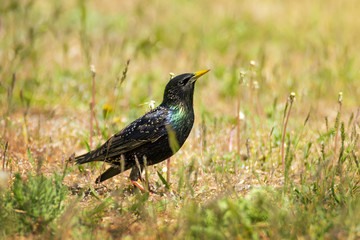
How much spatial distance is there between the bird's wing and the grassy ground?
226 mm

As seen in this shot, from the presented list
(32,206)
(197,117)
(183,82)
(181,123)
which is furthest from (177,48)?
(32,206)

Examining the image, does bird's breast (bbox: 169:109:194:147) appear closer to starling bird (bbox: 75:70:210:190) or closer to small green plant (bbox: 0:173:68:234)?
starling bird (bbox: 75:70:210:190)

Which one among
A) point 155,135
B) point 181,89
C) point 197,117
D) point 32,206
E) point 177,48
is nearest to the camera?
point 32,206

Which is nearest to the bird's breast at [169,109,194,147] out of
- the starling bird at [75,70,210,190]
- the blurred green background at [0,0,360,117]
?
the starling bird at [75,70,210,190]

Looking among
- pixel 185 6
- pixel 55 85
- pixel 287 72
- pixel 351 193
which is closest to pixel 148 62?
pixel 55 85

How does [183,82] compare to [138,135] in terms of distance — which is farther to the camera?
[183,82]

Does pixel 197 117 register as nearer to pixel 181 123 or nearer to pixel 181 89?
pixel 181 89

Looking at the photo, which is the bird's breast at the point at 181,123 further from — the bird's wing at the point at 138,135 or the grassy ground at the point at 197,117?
the grassy ground at the point at 197,117

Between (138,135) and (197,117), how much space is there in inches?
71.9

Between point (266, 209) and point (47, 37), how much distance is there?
6.58m

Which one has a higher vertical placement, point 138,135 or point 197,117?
point 138,135

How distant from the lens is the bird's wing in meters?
4.14

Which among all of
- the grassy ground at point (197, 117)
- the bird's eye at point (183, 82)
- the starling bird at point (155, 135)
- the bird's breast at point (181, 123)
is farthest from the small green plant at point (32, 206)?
the bird's eye at point (183, 82)

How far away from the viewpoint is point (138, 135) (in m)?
4.19
